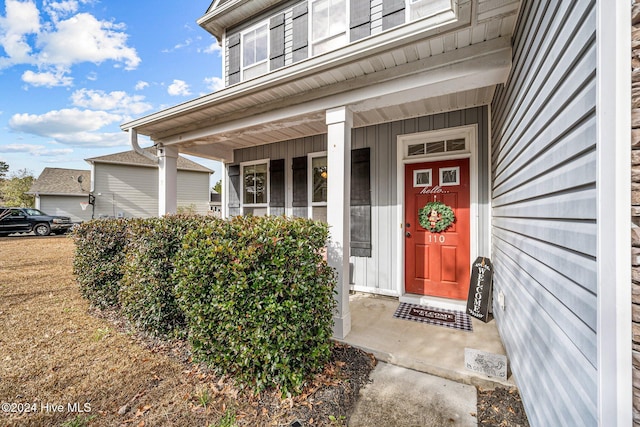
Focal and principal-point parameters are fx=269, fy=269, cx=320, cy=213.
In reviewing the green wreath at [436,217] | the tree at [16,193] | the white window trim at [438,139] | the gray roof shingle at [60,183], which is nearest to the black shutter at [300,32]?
the white window trim at [438,139]

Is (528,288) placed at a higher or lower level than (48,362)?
higher

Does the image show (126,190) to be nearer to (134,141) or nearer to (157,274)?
(134,141)

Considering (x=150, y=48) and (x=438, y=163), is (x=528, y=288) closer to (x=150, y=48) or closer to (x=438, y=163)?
(x=438, y=163)

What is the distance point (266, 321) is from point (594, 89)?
198 centimetres

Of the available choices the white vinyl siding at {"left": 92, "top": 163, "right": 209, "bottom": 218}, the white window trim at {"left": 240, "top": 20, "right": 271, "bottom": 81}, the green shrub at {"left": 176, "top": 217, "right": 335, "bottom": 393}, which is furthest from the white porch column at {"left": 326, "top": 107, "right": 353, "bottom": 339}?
the white vinyl siding at {"left": 92, "top": 163, "right": 209, "bottom": 218}

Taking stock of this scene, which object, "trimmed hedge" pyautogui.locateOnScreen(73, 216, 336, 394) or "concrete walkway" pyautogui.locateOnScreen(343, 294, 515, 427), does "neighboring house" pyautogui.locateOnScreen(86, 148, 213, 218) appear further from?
"concrete walkway" pyautogui.locateOnScreen(343, 294, 515, 427)

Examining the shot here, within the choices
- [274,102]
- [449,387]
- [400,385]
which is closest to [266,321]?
[400,385]

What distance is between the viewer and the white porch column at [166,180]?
4.40 meters

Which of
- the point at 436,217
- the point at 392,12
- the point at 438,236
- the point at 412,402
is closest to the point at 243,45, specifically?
the point at 392,12

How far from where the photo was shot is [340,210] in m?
2.65

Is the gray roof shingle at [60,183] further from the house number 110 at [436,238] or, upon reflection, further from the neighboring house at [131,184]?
the house number 110 at [436,238]

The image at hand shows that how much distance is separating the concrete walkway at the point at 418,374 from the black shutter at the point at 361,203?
1.14 m

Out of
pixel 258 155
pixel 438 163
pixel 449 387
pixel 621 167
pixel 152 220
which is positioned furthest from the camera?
pixel 258 155

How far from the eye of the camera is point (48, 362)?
234cm
